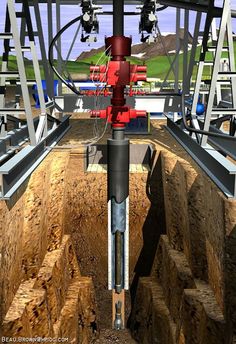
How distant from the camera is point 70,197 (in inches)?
415

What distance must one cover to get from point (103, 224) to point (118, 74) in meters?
4.22

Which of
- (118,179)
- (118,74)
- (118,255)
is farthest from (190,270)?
(118,74)

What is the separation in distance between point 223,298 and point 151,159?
5.00 m

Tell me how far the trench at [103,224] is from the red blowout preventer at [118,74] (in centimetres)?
256

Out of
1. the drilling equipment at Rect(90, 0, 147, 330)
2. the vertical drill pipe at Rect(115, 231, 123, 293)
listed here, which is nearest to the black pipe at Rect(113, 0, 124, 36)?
the drilling equipment at Rect(90, 0, 147, 330)

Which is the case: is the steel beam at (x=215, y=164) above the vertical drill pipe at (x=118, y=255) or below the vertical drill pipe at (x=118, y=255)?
above

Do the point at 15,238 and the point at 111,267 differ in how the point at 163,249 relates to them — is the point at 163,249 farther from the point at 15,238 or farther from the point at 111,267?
the point at 15,238

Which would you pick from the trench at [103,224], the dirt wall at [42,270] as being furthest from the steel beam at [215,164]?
the dirt wall at [42,270]

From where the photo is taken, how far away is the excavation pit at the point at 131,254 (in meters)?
6.38

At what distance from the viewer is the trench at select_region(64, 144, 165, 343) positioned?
34.3 feet

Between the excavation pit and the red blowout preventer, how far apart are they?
1649 mm

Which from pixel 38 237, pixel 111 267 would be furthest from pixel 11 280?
pixel 111 267

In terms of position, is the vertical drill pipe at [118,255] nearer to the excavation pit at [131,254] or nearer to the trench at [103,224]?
the excavation pit at [131,254]

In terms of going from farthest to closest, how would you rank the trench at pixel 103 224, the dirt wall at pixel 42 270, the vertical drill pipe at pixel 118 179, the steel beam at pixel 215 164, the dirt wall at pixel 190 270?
1. the trench at pixel 103 224
2. the vertical drill pipe at pixel 118 179
3. the steel beam at pixel 215 164
4. the dirt wall at pixel 42 270
5. the dirt wall at pixel 190 270
